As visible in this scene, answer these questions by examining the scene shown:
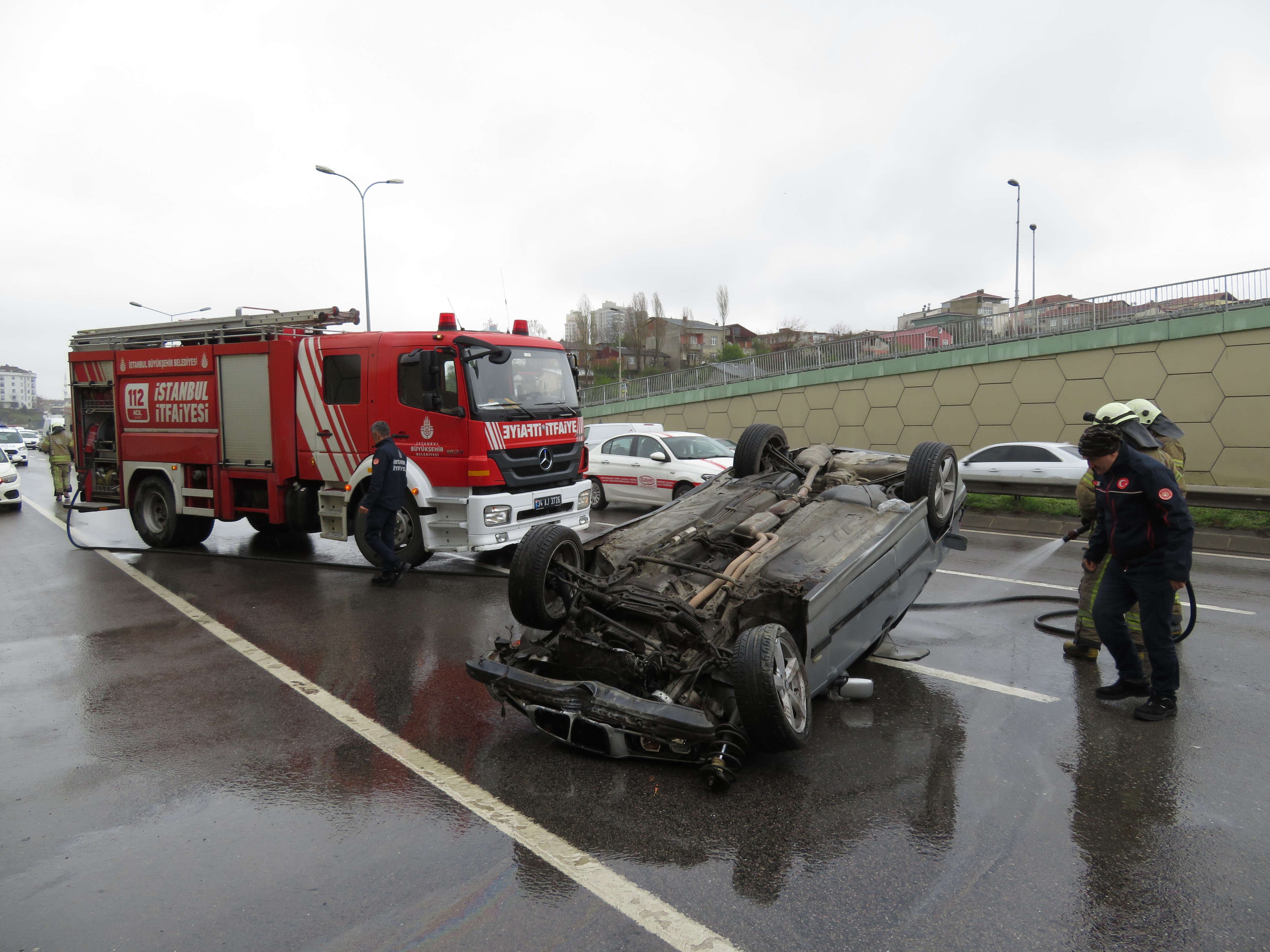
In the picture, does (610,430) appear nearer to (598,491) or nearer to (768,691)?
(598,491)

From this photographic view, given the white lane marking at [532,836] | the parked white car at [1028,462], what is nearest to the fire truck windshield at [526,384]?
the white lane marking at [532,836]

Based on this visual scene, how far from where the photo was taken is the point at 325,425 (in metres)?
9.51

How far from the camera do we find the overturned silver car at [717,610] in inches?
151

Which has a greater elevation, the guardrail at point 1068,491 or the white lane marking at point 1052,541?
the guardrail at point 1068,491

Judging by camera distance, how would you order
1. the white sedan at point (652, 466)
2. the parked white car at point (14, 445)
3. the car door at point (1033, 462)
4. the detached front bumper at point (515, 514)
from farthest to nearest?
the parked white car at point (14, 445), the car door at point (1033, 462), the white sedan at point (652, 466), the detached front bumper at point (515, 514)

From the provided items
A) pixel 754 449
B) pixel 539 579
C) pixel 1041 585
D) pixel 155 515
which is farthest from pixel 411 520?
pixel 1041 585

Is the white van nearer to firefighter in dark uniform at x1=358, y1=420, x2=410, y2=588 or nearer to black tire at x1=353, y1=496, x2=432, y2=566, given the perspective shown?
black tire at x1=353, y1=496, x2=432, y2=566

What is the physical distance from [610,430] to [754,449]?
10585 mm

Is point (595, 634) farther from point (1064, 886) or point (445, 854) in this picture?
point (1064, 886)

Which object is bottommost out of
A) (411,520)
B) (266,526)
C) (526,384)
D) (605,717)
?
(266,526)

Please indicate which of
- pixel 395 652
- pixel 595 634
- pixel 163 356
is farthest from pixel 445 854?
pixel 163 356

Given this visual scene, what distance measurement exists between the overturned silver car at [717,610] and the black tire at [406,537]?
3911 millimetres

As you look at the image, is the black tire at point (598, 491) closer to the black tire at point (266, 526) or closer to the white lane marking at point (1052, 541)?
the black tire at point (266, 526)

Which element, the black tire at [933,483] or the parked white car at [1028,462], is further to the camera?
the parked white car at [1028,462]
